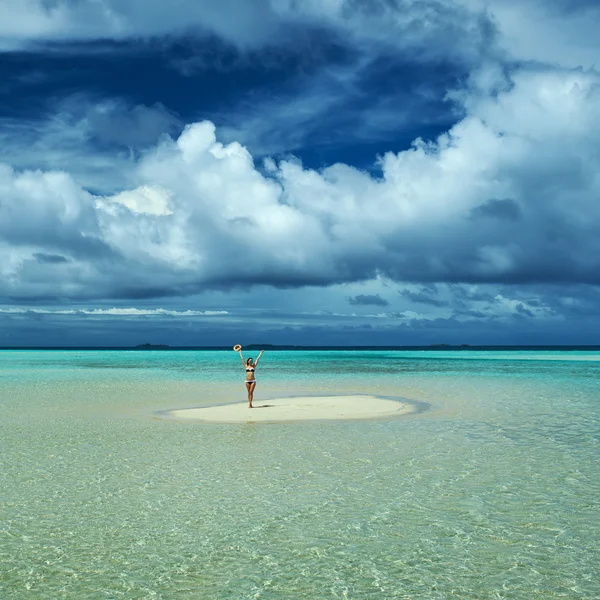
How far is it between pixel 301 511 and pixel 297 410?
1609 cm

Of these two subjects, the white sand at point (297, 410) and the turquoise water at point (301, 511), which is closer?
the turquoise water at point (301, 511)

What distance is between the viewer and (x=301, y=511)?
11750 mm

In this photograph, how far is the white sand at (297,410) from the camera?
997 inches

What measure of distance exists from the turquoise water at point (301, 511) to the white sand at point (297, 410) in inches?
85.9

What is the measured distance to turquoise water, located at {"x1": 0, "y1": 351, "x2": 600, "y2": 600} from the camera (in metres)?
8.55

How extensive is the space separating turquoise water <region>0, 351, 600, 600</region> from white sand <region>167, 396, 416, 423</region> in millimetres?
2182

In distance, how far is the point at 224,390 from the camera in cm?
4012

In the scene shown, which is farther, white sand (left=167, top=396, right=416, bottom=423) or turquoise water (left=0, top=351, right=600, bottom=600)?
white sand (left=167, top=396, right=416, bottom=423)

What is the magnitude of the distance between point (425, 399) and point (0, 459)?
23.1m

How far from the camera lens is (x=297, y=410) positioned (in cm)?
2781

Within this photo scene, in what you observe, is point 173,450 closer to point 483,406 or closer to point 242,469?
point 242,469

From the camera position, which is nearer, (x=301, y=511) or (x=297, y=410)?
(x=301, y=511)

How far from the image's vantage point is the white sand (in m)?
25.3

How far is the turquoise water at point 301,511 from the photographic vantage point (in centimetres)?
855
